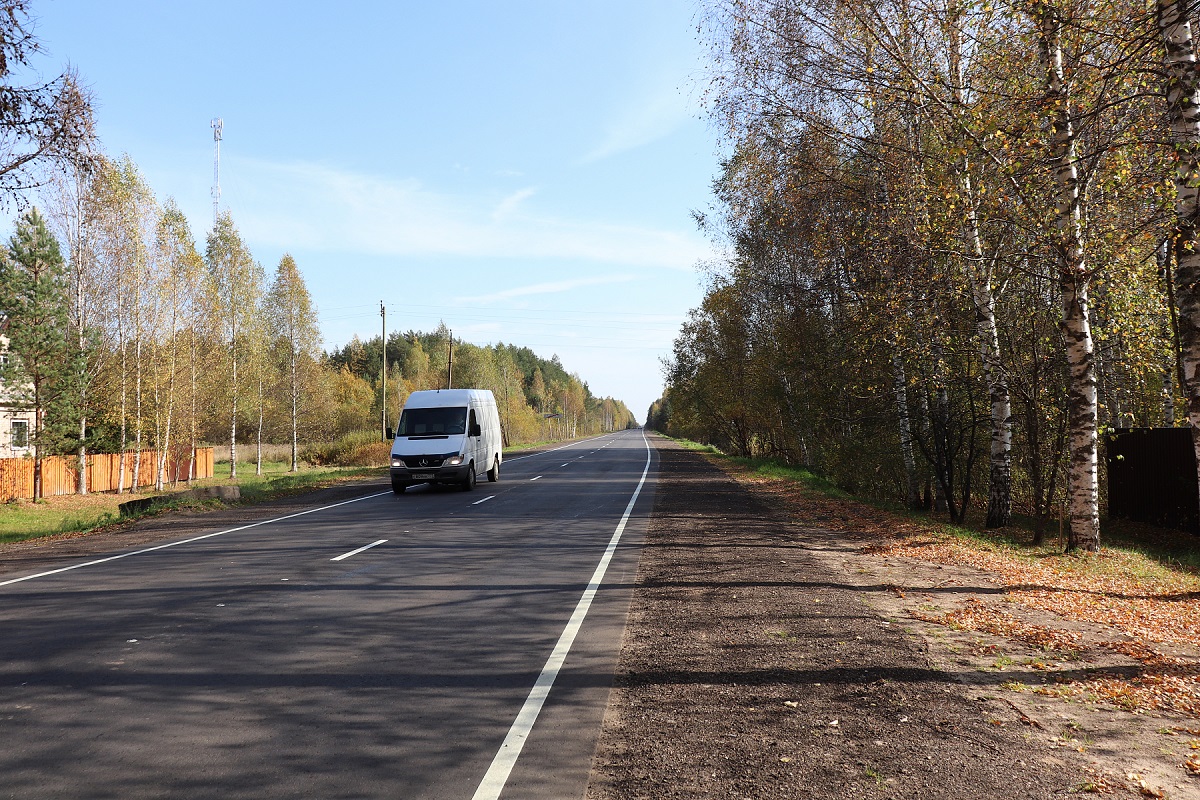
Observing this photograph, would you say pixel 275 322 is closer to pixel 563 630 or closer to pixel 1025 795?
pixel 563 630

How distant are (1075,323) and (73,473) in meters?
39.9

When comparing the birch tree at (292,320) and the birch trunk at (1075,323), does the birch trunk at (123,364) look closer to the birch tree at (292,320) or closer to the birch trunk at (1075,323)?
the birch tree at (292,320)

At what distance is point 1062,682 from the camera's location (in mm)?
5168

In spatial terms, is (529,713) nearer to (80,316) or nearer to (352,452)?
(80,316)

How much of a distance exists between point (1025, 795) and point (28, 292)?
118 feet

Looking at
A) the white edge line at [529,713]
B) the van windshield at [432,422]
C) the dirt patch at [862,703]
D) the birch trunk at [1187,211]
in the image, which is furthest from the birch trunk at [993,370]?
the van windshield at [432,422]

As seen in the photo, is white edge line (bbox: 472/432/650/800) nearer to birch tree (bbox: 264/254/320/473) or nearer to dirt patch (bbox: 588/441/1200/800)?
dirt patch (bbox: 588/441/1200/800)

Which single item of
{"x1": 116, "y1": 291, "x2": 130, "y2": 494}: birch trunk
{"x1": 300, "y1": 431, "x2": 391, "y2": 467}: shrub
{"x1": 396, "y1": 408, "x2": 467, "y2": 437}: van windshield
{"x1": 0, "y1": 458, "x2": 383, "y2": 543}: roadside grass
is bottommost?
{"x1": 0, "y1": 458, "x2": 383, "y2": 543}: roadside grass

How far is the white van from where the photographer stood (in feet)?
66.8

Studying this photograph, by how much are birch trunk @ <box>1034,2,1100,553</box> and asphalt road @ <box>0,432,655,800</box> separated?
6.53 metres

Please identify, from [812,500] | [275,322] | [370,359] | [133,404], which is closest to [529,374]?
[370,359]

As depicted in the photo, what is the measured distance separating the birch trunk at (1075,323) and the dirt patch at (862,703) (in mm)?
3391

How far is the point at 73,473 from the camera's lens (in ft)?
116

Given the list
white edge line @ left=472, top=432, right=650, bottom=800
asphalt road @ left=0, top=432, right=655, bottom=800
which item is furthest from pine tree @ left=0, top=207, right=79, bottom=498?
white edge line @ left=472, top=432, right=650, bottom=800
